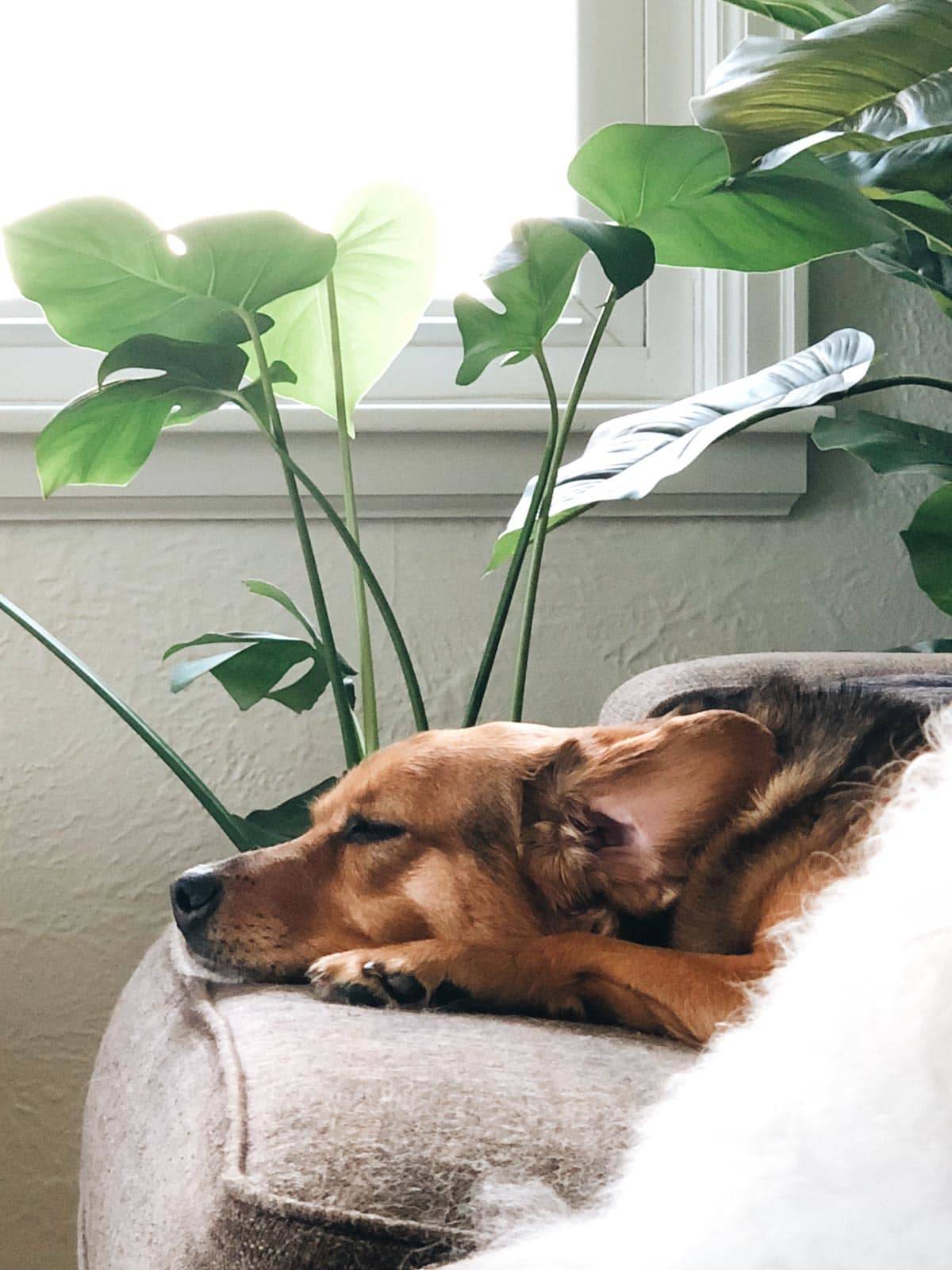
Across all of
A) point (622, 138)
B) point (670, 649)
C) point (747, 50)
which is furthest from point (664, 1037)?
point (670, 649)

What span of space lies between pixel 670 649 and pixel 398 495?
0.46 metres

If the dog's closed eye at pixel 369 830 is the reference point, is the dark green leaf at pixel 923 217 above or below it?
above

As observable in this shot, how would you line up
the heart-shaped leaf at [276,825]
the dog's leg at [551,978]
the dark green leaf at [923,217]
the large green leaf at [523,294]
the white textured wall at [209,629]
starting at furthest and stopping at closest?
the white textured wall at [209,629], the heart-shaped leaf at [276,825], the dark green leaf at [923,217], the large green leaf at [523,294], the dog's leg at [551,978]

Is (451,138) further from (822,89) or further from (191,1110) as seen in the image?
(191,1110)

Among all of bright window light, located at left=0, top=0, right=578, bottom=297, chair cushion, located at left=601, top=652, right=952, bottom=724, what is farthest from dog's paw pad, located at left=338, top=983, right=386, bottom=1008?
bright window light, located at left=0, top=0, right=578, bottom=297

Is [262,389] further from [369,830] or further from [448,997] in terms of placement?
[448,997]

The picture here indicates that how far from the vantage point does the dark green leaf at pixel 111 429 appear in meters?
1.18

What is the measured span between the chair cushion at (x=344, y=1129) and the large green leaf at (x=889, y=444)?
76 cm

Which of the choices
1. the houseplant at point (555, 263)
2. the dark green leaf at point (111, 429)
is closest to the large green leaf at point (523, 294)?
the houseplant at point (555, 263)

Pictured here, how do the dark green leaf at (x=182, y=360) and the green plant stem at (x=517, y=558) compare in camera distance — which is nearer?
the dark green leaf at (x=182, y=360)

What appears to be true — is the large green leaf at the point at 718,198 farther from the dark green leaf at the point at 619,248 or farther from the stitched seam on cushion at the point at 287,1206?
the stitched seam on cushion at the point at 287,1206

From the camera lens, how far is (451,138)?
199cm

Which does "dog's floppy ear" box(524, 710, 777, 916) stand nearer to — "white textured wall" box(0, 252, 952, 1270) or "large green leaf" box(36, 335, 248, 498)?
"large green leaf" box(36, 335, 248, 498)

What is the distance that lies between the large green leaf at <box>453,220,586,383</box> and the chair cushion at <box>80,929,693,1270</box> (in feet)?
2.17
